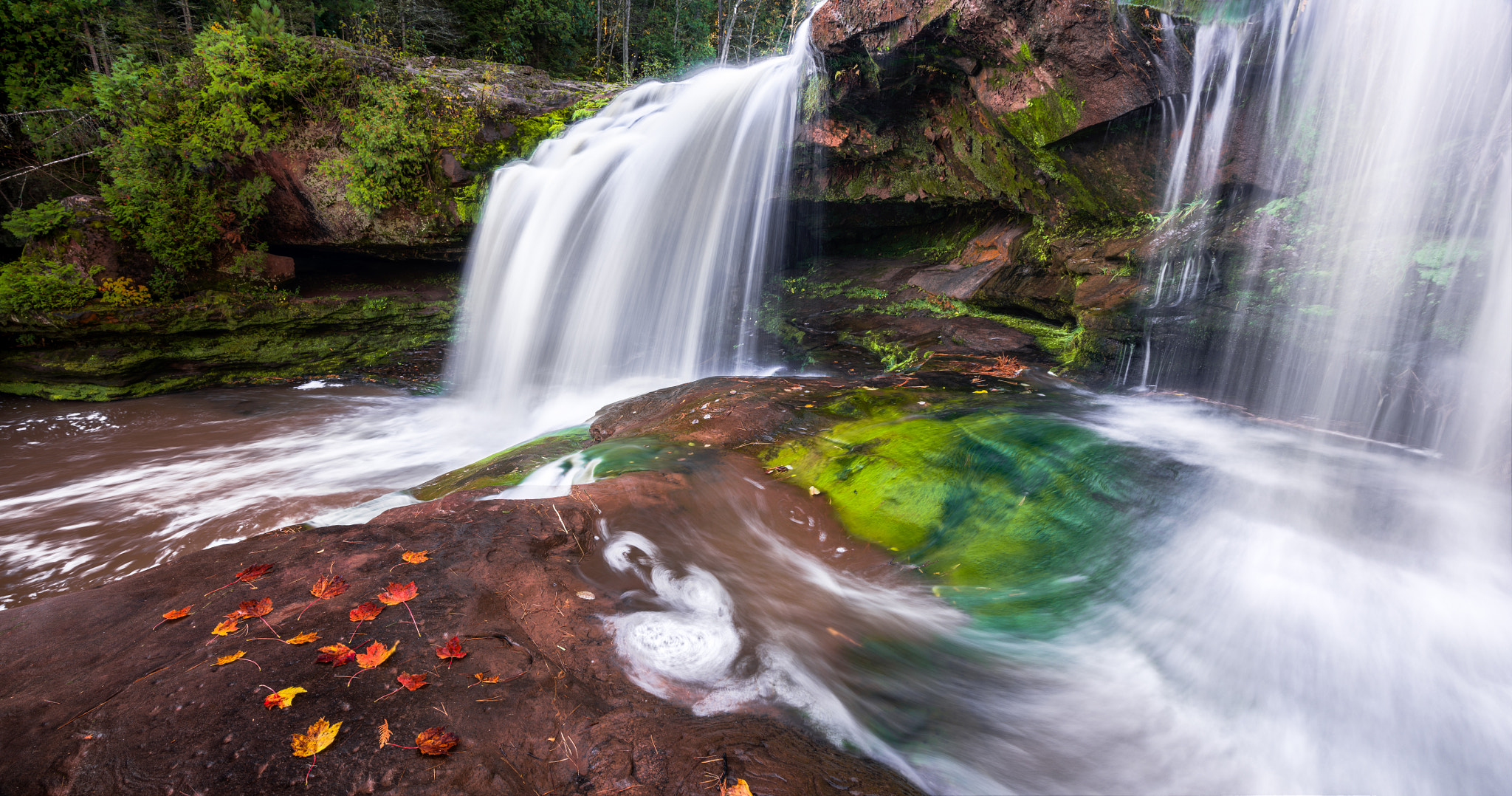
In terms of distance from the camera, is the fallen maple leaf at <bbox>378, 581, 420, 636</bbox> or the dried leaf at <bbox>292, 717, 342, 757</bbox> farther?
the fallen maple leaf at <bbox>378, 581, 420, 636</bbox>

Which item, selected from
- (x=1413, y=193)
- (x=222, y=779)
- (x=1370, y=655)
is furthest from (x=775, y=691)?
(x=1413, y=193)

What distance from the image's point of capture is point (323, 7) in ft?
47.2

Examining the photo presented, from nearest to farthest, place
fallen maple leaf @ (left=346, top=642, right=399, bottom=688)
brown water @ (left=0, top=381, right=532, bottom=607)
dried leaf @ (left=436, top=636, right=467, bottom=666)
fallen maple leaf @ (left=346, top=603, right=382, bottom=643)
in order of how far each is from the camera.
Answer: fallen maple leaf @ (left=346, top=642, right=399, bottom=688), dried leaf @ (left=436, top=636, right=467, bottom=666), fallen maple leaf @ (left=346, top=603, right=382, bottom=643), brown water @ (left=0, top=381, right=532, bottom=607)

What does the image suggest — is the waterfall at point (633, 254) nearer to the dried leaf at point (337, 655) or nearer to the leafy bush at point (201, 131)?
the leafy bush at point (201, 131)

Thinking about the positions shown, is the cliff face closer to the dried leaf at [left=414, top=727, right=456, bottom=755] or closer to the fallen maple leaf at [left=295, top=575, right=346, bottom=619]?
the fallen maple leaf at [left=295, top=575, right=346, bottom=619]

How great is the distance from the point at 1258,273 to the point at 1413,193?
3.64 feet

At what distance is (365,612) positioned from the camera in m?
2.15

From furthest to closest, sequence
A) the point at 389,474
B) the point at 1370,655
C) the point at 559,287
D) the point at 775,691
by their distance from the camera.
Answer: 1. the point at 559,287
2. the point at 389,474
3. the point at 1370,655
4. the point at 775,691

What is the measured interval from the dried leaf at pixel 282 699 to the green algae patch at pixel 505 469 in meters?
1.92

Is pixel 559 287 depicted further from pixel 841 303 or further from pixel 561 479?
pixel 561 479

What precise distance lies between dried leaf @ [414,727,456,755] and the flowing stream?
645mm

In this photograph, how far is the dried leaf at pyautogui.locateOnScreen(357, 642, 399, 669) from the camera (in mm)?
1901

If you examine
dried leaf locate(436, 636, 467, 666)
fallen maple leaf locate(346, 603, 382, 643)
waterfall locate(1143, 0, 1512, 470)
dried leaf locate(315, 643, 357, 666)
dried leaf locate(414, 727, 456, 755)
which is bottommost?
dried leaf locate(414, 727, 456, 755)

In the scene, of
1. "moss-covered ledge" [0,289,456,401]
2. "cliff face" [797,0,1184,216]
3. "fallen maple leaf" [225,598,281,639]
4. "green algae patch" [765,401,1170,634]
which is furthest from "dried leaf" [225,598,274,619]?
"moss-covered ledge" [0,289,456,401]
